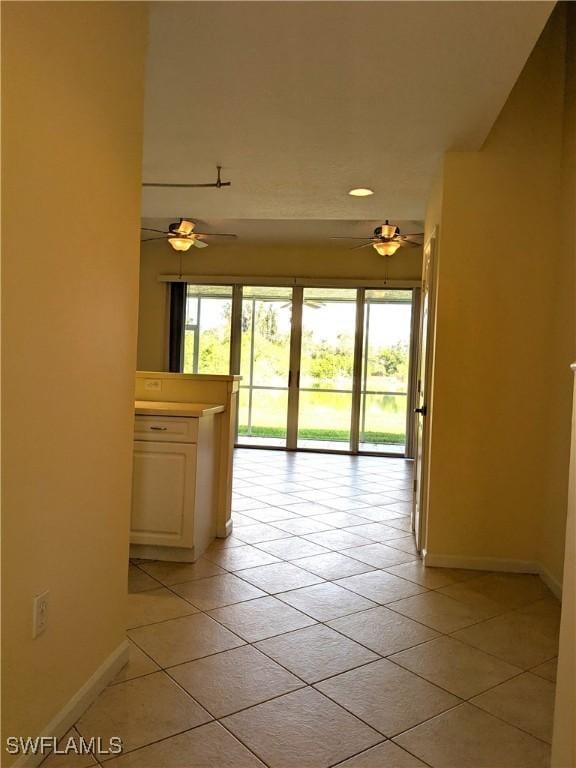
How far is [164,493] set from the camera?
354cm

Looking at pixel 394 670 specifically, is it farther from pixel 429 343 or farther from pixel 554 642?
pixel 429 343

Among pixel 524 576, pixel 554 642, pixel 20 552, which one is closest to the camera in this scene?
pixel 20 552

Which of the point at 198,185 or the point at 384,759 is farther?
the point at 198,185

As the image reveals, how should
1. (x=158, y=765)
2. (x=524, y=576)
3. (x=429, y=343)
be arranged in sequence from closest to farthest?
(x=158, y=765), (x=524, y=576), (x=429, y=343)

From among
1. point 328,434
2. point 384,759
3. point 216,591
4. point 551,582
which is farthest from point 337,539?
point 328,434

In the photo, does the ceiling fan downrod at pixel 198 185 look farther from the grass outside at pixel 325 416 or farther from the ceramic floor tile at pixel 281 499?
the grass outside at pixel 325 416

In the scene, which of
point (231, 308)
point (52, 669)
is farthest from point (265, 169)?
point (231, 308)

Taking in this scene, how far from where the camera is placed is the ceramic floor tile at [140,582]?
10.4 ft

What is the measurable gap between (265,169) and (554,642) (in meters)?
3.29

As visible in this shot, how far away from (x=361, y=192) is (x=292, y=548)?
105 inches

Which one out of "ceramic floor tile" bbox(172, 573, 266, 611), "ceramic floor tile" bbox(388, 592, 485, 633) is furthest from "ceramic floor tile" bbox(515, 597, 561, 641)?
"ceramic floor tile" bbox(172, 573, 266, 611)

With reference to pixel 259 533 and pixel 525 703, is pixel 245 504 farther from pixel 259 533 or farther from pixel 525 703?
pixel 525 703

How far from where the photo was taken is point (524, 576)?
3.58 metres

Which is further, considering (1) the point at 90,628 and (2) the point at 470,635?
(2) the point at 470,635
